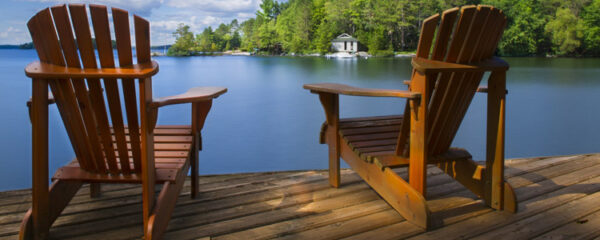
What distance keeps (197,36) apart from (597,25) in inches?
725

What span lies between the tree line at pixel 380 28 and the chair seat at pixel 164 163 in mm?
19717

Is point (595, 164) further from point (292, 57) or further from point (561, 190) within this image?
point (292, 57)

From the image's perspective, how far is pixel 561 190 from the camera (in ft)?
6.89

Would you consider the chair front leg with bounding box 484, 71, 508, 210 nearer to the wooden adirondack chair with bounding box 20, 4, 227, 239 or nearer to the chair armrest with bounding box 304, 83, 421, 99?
the chair armrest with bounding box 304, 83, 421, 99

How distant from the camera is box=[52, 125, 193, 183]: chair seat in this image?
5.20 ft

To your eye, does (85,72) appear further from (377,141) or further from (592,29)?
(592,29)

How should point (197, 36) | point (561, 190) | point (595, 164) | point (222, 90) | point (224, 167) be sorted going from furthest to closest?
point (197, 36) < point (224, 167) < point (595, 164) < point (561, 190) < point (222, 90)

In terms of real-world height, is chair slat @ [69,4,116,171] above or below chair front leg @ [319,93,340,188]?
above

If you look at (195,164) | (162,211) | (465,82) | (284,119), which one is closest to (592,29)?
(284,119)

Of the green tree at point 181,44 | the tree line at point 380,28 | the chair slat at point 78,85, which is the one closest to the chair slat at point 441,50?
the chair slat at point 78,85

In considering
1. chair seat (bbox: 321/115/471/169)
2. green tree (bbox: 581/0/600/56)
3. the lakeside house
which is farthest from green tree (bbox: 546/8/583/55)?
chair seat (bbox: 321/115/471/169)

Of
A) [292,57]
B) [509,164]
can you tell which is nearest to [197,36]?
[292,57]

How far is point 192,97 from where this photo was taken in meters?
1.54

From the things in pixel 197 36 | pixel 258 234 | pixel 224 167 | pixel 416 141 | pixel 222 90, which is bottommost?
pixel 224 167
